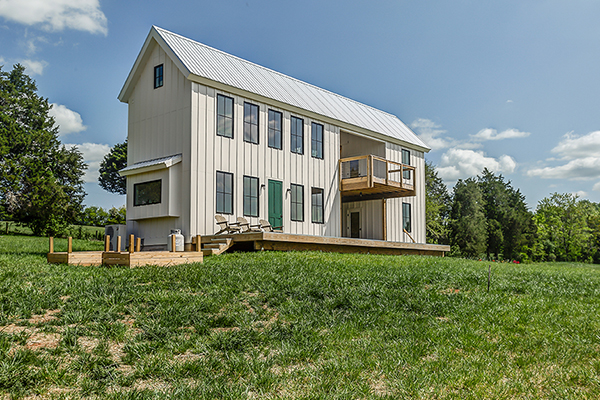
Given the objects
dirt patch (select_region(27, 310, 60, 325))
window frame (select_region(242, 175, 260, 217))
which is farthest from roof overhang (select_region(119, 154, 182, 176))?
dirt patch (select_region(27, 310, 60, 325))

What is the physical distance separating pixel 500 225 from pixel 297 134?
39.3 m

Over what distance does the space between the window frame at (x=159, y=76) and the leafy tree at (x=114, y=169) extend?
23.2 m

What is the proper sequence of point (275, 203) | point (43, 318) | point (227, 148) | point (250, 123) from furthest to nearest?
1. point (275, 203)
2. point (250, 123)
3. point (227, 148)
4. point (43, 318)

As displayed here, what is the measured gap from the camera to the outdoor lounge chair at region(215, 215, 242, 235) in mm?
14430

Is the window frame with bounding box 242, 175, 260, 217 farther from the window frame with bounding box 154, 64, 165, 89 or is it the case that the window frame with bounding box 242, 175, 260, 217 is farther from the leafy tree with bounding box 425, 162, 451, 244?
the leafy tree with bounding box 425, 162, 451, 244

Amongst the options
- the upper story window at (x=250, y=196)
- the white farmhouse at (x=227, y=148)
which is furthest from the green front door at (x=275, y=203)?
the upper story window at (x=250, y=196)

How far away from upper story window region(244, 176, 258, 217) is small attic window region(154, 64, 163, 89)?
15.1ft

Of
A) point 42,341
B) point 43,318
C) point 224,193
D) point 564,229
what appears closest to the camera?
point 42,341

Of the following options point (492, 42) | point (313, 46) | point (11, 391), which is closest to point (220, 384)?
point (11, 391)

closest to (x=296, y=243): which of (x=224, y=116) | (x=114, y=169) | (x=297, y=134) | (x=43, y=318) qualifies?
(x=224, y=116)

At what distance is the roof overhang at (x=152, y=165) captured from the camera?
1481cm

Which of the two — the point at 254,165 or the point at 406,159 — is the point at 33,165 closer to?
the point at 254,165

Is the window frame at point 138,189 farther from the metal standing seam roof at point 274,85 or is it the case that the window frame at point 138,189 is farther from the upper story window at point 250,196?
the metal standing seam roof at point 274,85

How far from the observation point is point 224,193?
15.4 meters
